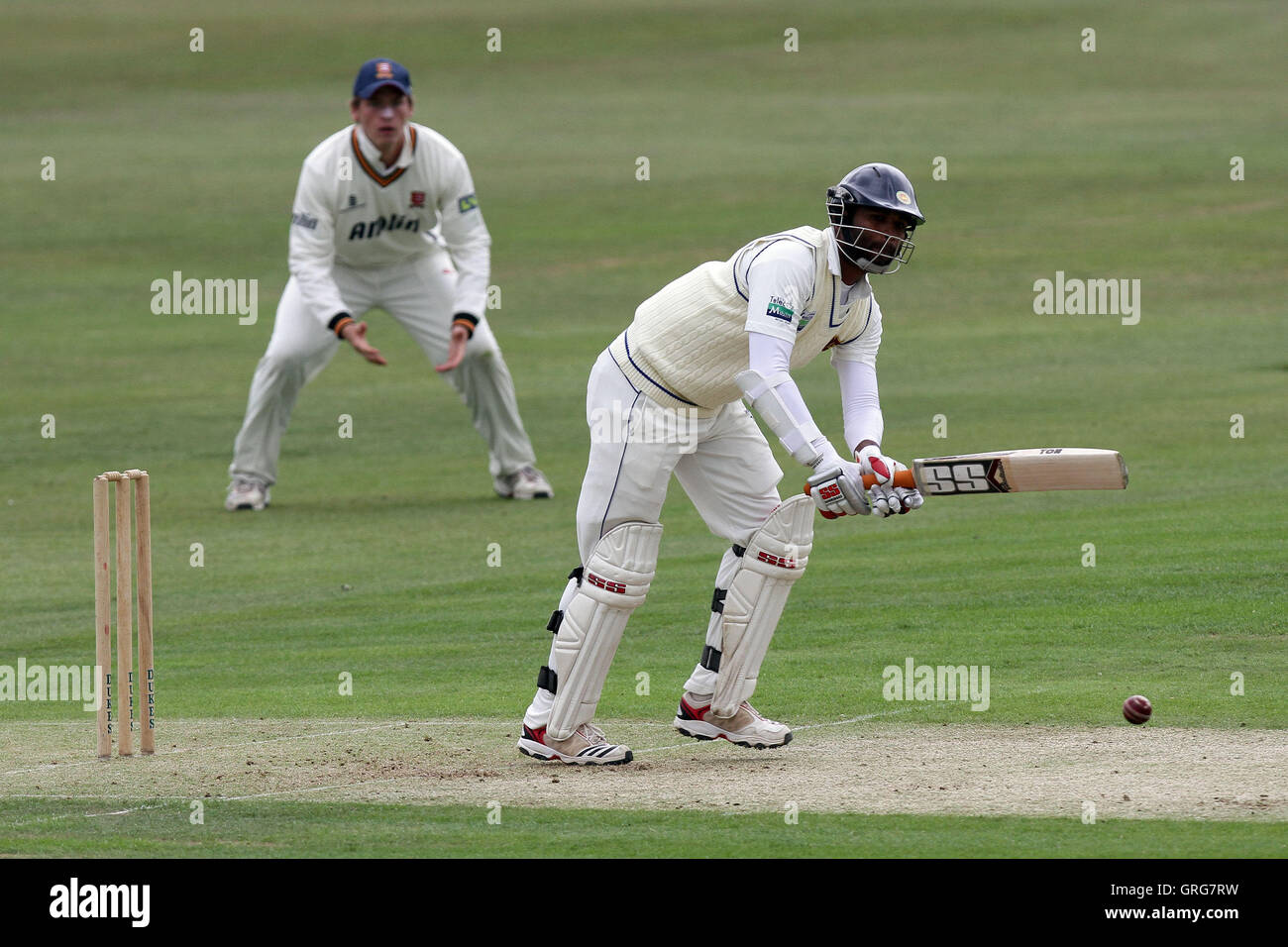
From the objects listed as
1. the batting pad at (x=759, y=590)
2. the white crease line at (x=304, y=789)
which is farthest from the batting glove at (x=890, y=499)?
the white crease line at (x=304, y=789)

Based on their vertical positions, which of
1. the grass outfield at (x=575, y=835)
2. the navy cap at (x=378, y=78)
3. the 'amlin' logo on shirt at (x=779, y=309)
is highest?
the navy cap at (x=378, y=78)

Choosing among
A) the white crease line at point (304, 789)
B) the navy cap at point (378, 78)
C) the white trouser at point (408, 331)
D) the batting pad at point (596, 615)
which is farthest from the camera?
the white trouser at point (408, 331)

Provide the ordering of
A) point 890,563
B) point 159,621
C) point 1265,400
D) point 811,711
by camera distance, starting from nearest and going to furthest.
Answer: point 811,711, point 159,621, point 890,563, point 1265,400

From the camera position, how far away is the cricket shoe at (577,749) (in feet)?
26.1

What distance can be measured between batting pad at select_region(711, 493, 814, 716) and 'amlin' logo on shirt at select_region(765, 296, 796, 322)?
2.55 ft

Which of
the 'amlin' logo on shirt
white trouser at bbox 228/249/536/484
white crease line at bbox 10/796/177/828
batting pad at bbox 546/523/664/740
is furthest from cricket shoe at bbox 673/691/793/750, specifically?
white trouser at bbox 228/249/536/484

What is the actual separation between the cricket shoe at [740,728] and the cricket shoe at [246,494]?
8.24m

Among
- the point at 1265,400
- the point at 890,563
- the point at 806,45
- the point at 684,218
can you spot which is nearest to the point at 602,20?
the point at 806,45

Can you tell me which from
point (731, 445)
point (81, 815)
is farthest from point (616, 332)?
point (81, 815)

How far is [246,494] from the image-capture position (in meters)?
16.0

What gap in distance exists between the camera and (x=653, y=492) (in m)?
7.86

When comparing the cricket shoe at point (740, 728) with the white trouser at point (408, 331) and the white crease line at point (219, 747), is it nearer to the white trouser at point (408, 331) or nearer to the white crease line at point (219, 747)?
the white crease line at point (219, 747)
